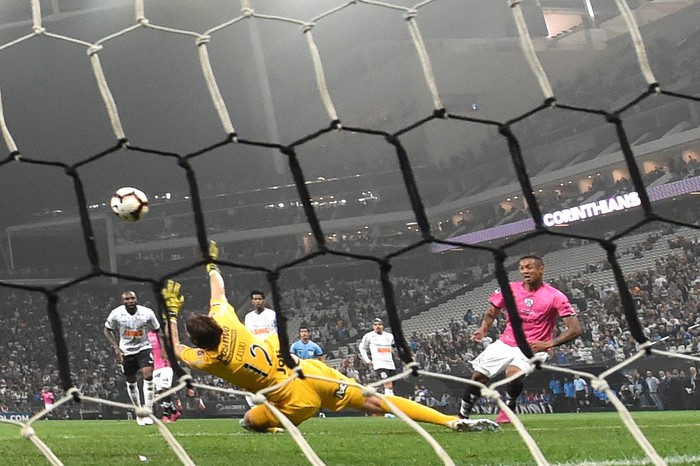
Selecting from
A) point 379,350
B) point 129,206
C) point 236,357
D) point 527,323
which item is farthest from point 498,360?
point 379,350

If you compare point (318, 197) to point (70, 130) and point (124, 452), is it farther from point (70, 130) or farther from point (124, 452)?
point (124, 452)

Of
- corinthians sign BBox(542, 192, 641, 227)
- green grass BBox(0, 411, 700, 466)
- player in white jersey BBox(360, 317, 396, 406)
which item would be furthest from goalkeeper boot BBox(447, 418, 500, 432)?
corinthians sign BBox(542, 192, 641, 227)

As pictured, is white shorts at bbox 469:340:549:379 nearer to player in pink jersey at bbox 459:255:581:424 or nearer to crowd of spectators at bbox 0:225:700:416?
player in pink jersey at bbox 459:255:581:424

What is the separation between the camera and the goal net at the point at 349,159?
27.3 m

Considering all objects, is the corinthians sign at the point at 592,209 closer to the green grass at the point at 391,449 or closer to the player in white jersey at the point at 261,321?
the player in white jersey at the point at 261,321

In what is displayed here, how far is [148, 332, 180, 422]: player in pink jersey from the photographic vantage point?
1017cm

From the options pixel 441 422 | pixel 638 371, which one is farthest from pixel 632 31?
pixel 638 371

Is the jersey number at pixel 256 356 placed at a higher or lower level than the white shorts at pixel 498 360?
higher

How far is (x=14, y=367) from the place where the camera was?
26.8 metres

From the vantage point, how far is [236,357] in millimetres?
5094

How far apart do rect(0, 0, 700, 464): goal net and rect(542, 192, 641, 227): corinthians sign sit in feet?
0.25

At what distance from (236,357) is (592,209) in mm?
25312

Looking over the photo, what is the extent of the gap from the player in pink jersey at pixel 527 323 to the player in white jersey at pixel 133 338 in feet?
14.3

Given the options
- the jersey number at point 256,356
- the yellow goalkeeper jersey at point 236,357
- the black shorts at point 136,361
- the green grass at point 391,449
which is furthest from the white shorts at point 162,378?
the jersey number at point 256,356
